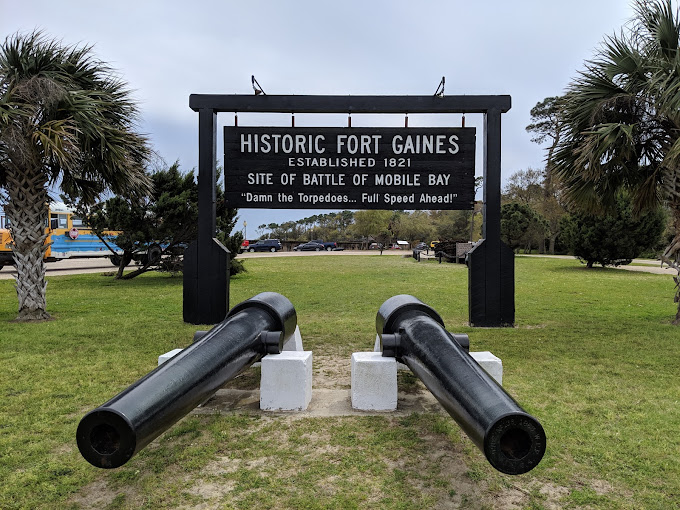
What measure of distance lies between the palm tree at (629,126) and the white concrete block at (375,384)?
553 centimetres

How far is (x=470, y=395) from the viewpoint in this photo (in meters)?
2.64

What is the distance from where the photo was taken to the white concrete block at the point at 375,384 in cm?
421

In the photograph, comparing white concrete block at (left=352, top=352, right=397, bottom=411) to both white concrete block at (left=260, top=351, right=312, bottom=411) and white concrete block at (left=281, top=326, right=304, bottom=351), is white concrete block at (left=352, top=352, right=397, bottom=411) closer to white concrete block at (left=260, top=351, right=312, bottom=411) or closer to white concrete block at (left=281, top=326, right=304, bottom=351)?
white concrete block at (left=260, top=351, right=312, bottom=411)

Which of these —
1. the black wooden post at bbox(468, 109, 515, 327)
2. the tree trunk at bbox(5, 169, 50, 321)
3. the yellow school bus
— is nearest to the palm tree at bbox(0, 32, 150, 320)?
the tree trunk at bbox(5, 169, 50, 321)

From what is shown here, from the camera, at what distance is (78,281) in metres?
16.4

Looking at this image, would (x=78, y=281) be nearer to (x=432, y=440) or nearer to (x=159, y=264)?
(x=159, y=264)

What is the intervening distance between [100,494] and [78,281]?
15.3m

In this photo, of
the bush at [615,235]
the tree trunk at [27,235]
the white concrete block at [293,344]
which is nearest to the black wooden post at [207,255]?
the white concrete block at [293,344]

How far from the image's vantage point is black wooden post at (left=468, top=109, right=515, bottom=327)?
816cm

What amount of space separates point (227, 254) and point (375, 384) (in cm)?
449

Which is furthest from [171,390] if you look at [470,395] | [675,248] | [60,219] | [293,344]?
[60,219]

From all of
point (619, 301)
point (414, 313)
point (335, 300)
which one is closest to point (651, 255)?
point (619, 301)

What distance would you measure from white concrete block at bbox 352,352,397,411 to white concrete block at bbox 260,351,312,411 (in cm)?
45

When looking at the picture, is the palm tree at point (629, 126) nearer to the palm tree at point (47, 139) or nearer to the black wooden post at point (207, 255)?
the black wooden post at point (207, 255)
